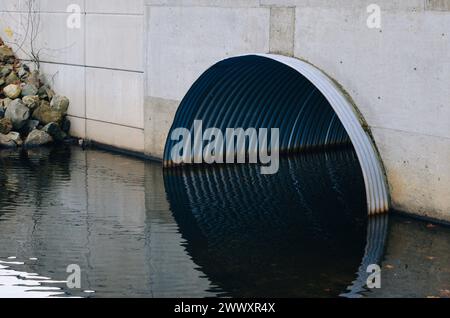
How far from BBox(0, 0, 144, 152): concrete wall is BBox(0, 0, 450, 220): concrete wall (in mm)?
24

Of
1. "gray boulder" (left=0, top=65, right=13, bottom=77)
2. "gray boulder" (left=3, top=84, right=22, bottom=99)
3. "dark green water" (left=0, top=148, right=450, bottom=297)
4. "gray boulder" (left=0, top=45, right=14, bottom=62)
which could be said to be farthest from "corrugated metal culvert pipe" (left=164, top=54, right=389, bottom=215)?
"gray boulder" (left=0, top=45, right=14, bottom=62)

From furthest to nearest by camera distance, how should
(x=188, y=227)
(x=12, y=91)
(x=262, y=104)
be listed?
(x=12, y=91)
(x=262, y=104)
(x=188, y=227)

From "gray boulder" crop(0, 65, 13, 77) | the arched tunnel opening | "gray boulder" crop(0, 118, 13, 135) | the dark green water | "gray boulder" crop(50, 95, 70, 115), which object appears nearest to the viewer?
the dark green water

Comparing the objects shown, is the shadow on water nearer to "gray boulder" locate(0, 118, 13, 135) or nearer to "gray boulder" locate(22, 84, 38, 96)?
"gray boulder" locate(0, 118, 13, 135)

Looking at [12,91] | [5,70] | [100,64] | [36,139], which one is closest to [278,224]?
[100,64]

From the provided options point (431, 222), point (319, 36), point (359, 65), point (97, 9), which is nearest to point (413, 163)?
point (431, 222)

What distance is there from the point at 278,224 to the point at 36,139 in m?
7.79

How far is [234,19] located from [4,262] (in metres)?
5.93

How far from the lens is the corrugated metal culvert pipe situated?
1474cm

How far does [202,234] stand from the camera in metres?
11.4

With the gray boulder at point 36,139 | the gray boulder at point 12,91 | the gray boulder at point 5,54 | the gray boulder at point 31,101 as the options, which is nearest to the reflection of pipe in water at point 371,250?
the gray boulder at point 36,139

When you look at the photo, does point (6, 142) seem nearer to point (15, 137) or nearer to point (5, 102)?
point (15, 137)

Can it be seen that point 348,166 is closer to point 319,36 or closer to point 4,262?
point 319,36

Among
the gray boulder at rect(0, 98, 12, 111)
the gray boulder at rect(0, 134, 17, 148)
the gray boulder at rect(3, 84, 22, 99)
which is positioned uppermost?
the gray boulder at rect(3, 84, 22, 99)
